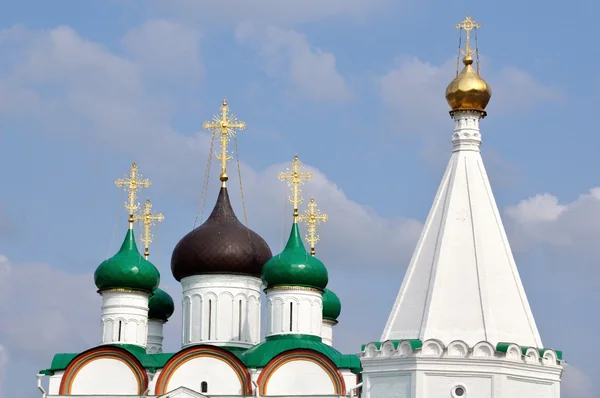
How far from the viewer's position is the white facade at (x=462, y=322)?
22984 mm

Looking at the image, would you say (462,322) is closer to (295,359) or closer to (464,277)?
(464,277)

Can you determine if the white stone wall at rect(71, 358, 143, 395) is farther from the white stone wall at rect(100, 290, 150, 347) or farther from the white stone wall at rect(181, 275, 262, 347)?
the white stone wall at rect(181, 275, 262, 347)

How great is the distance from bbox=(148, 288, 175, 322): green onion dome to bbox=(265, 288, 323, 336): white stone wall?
4.05 m

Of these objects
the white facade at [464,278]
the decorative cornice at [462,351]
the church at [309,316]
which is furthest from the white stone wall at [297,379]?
the decorative cornice at [462,351]

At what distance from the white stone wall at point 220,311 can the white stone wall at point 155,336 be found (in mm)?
2334

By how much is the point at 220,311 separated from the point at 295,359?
2.54 meters

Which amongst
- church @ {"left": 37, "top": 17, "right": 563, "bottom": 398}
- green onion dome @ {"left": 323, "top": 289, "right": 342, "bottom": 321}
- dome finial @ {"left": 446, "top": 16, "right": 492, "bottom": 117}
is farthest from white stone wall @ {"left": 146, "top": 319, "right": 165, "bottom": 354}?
dome finial @ {"left": 446, "top": 16, "right": 492, "bottom": 117}

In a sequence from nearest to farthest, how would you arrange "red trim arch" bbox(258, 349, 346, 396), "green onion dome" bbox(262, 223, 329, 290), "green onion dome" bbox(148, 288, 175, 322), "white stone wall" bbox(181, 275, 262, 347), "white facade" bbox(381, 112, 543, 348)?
"white facade" bbox(381, 112, 543, 348) → "red trim arch" bbox(258, 349, 346, 396) → "green onion dome" bbox(262, 223, 329, 290) → "white stone wall" bbox(181, 275, 262, 347) → "green onion dome" bbox(148, 288, 175, 322)

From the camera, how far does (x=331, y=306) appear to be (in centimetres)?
3672

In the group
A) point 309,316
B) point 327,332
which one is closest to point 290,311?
point 309,316

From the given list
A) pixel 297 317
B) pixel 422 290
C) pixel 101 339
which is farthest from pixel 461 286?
pixel 101 339

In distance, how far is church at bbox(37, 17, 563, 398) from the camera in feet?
76.0

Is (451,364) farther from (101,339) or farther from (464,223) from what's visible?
(101,339)

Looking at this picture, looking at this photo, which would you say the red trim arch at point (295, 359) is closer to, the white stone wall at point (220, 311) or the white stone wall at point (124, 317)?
the white stone wall at point (220, 311)
